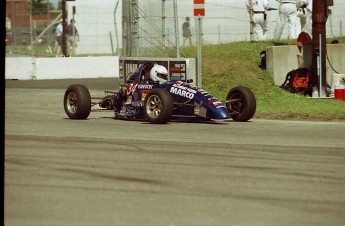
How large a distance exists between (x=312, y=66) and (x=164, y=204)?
1322 centimetres

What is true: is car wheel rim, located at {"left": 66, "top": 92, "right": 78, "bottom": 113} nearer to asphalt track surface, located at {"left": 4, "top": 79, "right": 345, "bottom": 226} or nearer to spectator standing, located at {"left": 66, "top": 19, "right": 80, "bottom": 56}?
asphalt track surface, located at {"left": 4, "top": 79, "right": 345, "bottom": 226}

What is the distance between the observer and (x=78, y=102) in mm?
16922

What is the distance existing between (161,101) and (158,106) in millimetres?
259

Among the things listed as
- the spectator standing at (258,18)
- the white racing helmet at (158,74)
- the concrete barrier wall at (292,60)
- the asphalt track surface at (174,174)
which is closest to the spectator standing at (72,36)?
the spectator standing at (258,18)

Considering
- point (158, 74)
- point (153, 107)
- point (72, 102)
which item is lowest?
point (153, 107)

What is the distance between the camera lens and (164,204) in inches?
320

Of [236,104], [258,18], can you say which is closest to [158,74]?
[236,104]

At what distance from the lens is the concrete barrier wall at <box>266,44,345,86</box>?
2169 centimetres

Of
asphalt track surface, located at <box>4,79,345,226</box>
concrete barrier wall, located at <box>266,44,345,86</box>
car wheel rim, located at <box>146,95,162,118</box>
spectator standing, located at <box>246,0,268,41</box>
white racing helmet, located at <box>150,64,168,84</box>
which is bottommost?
asphalt track surface, located at <box>4,79,345,226</box>

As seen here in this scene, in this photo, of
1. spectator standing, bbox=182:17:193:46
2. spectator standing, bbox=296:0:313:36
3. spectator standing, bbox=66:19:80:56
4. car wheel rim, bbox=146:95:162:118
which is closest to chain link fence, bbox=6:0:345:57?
spectator standing, bbox=182:17:193:46

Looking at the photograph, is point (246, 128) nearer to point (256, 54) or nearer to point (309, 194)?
point (309, 194)

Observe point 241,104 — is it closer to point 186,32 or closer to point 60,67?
point 60,67

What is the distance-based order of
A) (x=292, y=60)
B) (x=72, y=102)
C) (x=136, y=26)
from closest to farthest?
(x=72, y=102) < (x=136, y=26) < (x=292, y=60)

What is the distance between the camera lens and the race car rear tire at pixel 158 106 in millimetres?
15500
